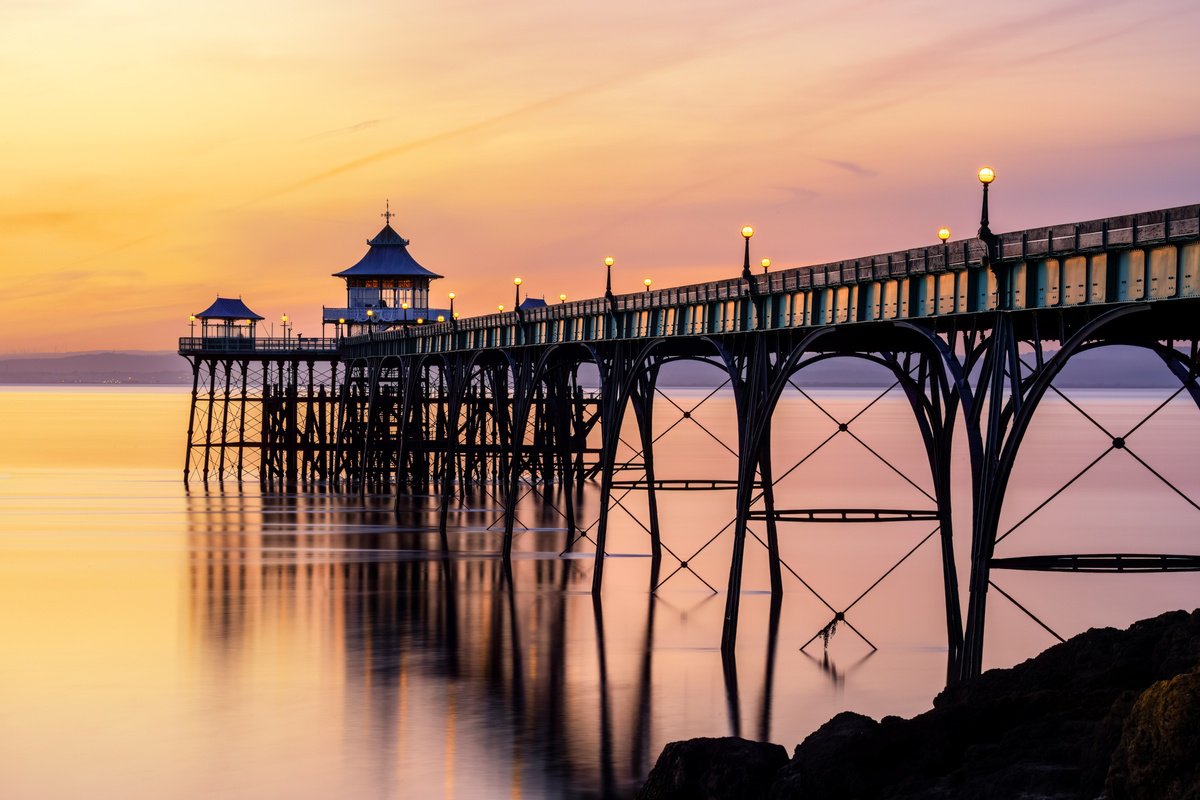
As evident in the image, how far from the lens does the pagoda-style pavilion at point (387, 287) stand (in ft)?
388

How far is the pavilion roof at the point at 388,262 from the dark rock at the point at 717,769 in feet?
326

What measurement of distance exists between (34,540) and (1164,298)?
51269 mm

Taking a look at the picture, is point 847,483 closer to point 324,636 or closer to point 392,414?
point 392,414

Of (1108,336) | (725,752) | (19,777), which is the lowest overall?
(19,777)

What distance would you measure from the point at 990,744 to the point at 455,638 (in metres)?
23.0

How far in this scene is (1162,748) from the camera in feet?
52.7

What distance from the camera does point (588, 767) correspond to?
28500mm

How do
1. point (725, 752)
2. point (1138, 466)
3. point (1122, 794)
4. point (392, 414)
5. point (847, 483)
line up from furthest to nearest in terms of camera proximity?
point (1138, 466), point (847, 483), point (392, 414), point (725, 752), point (1122, 794)

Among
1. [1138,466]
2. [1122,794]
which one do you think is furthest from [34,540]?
[1138,466]

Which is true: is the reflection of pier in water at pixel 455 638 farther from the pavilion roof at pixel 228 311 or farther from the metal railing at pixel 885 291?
the pavilion roof at pixel 228 311

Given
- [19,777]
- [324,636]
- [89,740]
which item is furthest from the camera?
[324,636]

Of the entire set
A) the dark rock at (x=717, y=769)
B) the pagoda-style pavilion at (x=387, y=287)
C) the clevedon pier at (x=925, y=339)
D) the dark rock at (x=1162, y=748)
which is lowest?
the dark rock at (x=717, y=769)

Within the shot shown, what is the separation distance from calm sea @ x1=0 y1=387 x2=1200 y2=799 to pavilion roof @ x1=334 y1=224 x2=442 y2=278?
133 feet

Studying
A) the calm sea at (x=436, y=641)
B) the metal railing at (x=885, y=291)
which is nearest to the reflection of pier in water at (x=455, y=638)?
the calm sea at (x=436, y=641)
